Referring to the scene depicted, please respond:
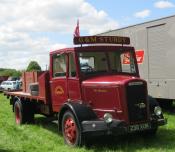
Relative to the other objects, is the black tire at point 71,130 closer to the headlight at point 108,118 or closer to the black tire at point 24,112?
the headlight at point 108,118

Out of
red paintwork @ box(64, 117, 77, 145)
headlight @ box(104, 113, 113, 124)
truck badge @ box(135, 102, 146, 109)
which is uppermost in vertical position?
truck badge @ box(135, 102, 146, 109)

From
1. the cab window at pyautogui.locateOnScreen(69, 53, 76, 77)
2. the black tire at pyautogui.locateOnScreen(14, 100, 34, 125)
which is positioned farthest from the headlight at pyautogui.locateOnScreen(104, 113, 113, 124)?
the black tire at pyautogui.locateOnScreen(14, 100, 34, 125)

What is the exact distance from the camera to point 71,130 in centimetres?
928

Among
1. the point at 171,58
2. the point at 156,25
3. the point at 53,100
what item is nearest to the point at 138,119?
the point at 53,100

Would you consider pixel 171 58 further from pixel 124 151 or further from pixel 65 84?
pixel 124 151

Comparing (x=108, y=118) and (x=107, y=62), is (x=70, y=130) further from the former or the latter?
(x=107, y=62)

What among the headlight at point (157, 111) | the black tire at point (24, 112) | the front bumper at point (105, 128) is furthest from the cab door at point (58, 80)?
the black tire at point (24, 112)

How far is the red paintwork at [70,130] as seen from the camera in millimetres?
9219

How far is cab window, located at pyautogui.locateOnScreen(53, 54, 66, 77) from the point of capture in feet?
33.1

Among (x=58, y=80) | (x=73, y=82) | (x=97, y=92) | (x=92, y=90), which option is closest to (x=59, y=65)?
(x=58, y=80)

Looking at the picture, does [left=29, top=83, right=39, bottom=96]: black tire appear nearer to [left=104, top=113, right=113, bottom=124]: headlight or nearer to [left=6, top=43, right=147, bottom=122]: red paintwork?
[left=6, top=43, right=147, bottom=122]: red paintwork

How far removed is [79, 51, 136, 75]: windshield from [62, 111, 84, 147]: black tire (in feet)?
3.59

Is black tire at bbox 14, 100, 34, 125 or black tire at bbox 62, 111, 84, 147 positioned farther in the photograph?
black tire at bbox 14, 100, 34, 125

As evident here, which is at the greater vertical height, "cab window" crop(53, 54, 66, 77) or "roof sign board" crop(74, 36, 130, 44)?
"roof sign board" crop(74, 36, 130, 44)
